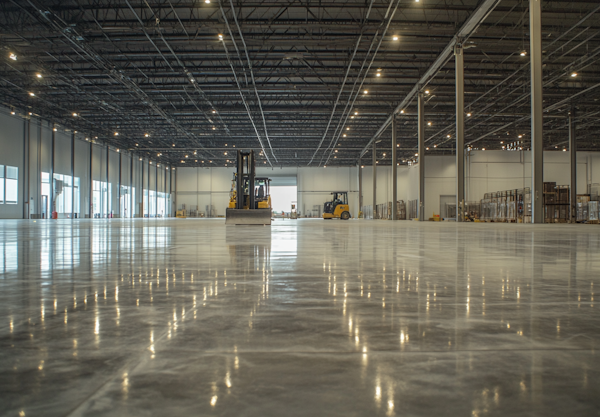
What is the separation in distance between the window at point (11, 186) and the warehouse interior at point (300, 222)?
0.43 ft

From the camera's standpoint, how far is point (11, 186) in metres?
25.9

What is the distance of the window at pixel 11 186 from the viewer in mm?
25469

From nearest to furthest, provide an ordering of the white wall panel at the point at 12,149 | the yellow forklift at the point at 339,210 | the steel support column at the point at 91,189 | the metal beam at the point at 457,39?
1. the metal beam at the point at 457,39
2. the white wall panel at the point at 12,149
3. the yellow forklift at the point at 339,210
4. the steel support column at the point at 91,189

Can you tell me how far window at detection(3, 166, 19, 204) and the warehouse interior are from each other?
13cm

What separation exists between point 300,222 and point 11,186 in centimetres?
1968

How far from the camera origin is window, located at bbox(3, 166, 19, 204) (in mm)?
25469

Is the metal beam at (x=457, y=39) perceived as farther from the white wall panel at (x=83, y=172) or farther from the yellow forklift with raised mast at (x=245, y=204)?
the white wall panel at (x=83, y=172)

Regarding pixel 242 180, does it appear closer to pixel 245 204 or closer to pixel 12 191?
pixel 245 204

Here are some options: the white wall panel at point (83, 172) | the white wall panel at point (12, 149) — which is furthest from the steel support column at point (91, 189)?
the white wall panel at point (12, 149)

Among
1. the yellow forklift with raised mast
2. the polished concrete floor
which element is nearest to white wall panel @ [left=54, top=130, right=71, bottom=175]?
the yellow forklift with raised mast

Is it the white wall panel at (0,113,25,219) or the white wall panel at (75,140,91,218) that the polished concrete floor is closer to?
the white wall panel at (0,113,25,219)

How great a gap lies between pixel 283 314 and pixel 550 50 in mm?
23349

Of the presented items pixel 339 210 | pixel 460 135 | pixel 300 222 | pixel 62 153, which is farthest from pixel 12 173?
pixel 460 135

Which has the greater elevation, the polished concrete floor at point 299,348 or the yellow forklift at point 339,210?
the yellow forklift at point 339,210
